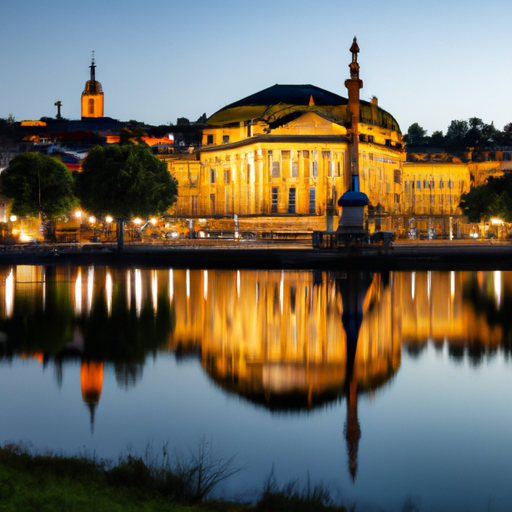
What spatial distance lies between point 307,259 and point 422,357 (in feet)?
138

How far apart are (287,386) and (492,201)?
4660 inches

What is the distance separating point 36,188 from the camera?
102 m

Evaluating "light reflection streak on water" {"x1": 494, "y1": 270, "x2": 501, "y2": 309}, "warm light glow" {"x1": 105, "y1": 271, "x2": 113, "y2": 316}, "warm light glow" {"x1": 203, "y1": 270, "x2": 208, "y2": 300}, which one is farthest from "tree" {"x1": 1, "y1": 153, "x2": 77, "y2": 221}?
"light reflection streak on water" {"x1": 494, "y1": 270, "x2": 501, "y2": 309}

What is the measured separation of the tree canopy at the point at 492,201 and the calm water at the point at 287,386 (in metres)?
90.7

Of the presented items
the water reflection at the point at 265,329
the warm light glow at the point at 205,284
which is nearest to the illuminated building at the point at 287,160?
the warm light glow at the point at 205,284

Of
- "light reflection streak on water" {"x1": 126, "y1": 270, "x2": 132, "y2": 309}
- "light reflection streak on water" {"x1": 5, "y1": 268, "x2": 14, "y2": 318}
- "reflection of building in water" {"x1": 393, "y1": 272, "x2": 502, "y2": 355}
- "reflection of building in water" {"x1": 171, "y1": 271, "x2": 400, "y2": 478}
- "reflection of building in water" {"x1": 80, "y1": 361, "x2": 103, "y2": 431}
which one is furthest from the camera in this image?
"light reflection streak on water" {"x1": 126, "y1": 270, "x2": 132, "y2": 309}

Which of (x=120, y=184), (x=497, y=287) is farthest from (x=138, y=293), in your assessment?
(x=120, y=184)

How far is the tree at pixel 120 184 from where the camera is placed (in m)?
95.1

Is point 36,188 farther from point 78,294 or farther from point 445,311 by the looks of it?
point 445,311

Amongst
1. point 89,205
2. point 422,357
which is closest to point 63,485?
point 422,357

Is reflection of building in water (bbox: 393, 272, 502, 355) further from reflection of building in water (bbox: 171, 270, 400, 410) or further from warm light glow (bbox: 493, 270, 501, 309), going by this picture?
reflection of building in water (bbox: 171, 270, 400, 410)

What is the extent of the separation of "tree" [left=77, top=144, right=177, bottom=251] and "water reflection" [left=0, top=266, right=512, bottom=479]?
44.8 m

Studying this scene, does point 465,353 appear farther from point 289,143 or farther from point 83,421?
point 289,143

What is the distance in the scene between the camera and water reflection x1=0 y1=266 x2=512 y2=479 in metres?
20.7
